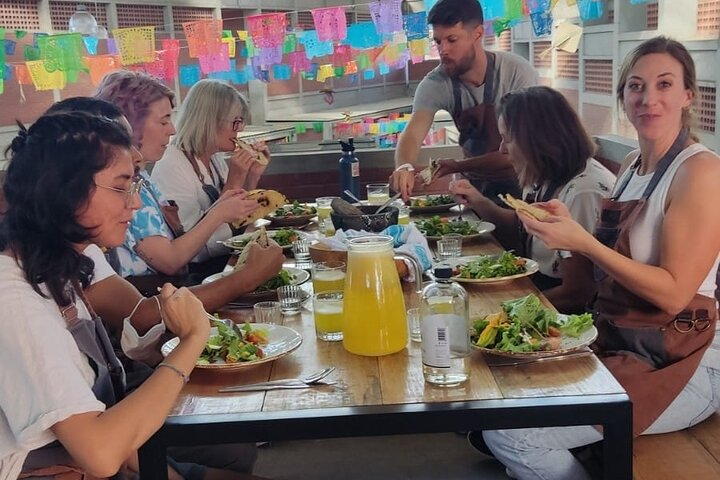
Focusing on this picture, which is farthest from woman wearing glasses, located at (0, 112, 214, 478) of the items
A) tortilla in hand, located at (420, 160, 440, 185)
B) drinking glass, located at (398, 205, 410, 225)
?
tortilla in hand, located at (420, 160, 440, 185)

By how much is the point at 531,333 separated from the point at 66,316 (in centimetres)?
93

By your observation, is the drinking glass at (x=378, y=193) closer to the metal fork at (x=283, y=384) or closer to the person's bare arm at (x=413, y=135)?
the person's bare arm at (x=413, y=135)

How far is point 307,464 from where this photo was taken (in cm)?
278

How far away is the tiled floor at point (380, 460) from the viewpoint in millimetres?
2670

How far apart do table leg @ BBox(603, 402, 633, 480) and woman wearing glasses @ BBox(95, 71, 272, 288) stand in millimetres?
1036

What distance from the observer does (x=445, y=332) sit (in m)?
1.39

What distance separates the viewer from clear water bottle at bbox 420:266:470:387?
140 cm

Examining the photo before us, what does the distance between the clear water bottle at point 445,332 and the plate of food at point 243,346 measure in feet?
1.07

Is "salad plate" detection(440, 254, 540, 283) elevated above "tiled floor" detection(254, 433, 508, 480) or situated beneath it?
elevated above

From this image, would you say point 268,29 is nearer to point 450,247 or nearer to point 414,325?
point 450,247

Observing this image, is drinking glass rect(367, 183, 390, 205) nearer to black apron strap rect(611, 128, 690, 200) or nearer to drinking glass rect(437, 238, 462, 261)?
drinking glass rect(437, 238, 462, 261)

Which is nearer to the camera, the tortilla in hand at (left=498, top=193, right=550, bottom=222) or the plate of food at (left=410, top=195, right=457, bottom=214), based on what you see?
the tortilla in hand at (left=498, top=193, right=550, bottom=222)

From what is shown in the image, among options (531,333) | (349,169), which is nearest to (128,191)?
(531,333)

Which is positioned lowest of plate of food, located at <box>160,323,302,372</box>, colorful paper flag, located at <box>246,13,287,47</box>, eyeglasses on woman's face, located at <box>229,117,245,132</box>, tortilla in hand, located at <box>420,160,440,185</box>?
plate of food, located at <box>160,323,302,372</box>
